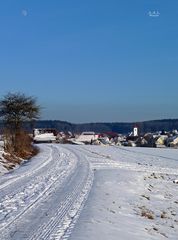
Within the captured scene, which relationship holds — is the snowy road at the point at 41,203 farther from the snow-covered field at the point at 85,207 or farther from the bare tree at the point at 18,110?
the bare tree at the point at 18,110

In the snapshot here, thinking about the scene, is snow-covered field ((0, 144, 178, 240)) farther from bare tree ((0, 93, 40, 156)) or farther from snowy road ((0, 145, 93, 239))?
bare tree ((0, 93, 40, 156))

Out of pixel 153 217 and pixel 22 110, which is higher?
pixel 22 110

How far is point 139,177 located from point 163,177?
261cm

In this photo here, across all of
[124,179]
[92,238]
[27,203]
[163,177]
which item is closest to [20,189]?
[27,203]

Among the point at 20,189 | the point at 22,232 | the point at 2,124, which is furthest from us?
Answer: the point at 2,124

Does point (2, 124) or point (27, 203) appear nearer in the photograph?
point (27, 203)

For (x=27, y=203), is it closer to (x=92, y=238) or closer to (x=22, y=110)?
(x=92, y=238)

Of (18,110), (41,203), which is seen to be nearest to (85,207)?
(41,203)

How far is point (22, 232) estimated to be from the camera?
11266 millimetres

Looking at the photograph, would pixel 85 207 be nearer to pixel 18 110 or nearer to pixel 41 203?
pixel 41 203

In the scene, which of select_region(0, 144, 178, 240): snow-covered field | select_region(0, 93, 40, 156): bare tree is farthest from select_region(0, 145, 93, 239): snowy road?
select_region(0, 93, 40, 156): bare tree

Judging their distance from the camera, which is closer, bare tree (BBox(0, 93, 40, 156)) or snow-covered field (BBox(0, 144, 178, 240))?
snow-covered field (BBox(0, 144, 178, 240))

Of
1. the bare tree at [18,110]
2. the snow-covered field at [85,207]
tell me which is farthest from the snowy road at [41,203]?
the bare tree at [18,110]

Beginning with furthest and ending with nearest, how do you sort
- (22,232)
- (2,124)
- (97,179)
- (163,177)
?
(2,124) → (163,177) → (97,179) → (22,232)
